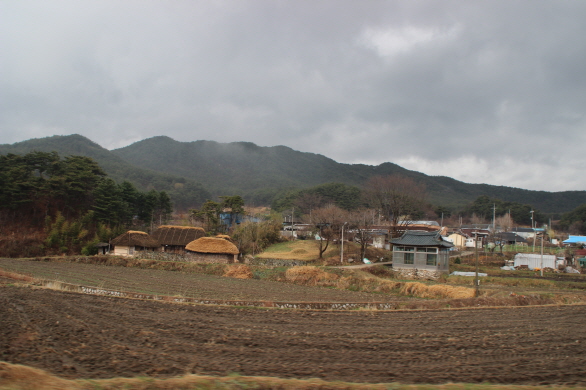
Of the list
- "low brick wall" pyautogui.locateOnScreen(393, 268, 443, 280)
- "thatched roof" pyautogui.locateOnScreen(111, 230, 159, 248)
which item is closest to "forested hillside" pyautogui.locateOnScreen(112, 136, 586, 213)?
"thatched roof" pyautogui.locateOnScreen(111, 230, 159, 248)

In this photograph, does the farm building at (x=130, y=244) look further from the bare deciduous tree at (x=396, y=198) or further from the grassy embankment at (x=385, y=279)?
the bare deciduous tree at (x=396, y=198)

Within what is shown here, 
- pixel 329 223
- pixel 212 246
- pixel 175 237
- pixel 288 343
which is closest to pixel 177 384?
pixel 288 343

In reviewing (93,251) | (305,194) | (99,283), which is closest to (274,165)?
(305,194)

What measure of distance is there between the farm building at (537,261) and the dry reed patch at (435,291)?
61.0 ft

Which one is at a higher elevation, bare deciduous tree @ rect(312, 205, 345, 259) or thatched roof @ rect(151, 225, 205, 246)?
bare deciduous tree @ rect(312, 205, 345, 259)

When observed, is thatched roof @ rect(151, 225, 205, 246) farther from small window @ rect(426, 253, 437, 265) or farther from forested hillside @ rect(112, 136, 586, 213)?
forested hillside @ rect(112, 136, 586, 213)

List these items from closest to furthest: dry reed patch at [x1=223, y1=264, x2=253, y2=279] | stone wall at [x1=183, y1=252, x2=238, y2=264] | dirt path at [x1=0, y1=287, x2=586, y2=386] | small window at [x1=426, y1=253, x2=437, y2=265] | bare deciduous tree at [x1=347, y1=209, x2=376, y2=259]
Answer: dirt path at [x1=0, y1=287, x2=586, y2=386] → small window at [x1=426, y1=253, x2=437, y2=265] → dry reed patch at [x1=223, y1=264, x2=253, y2=279] → stone wall at [x1=183, y1=252, x2=238, y2=264] → bare deciduous tree at [x1=347, y1=209, x2=376, y2=259]

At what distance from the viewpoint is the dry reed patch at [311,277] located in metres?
24.8

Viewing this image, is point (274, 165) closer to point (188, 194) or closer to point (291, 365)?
point (188, 194)

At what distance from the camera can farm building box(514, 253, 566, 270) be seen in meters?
33.0

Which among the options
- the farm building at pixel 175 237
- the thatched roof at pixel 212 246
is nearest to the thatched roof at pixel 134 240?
the farm building at pixel 175 237

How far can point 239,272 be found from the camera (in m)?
27.9

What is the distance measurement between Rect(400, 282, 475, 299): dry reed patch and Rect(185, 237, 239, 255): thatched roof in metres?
16.7

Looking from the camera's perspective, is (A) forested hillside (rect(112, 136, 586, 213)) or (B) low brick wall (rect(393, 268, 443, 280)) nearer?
(B) low brick wall (rect(393, 268, 443, 280))
